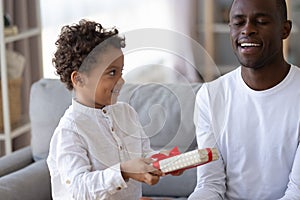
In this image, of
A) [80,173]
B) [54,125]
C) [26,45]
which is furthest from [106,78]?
[26,45]

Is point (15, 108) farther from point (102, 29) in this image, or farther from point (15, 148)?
point (102, 29)

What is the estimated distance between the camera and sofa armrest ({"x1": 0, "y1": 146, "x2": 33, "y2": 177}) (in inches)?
87.3

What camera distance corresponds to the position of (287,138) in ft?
5.59

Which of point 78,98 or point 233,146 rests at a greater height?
point 78,98

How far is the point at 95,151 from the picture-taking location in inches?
62.4

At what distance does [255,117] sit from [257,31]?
23cm

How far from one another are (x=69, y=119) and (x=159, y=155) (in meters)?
0.25

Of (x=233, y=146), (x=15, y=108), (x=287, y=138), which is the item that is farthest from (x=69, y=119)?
(x=15, y=108)

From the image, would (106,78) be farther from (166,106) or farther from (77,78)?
(166,106)

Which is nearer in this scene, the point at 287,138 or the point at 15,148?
the point at 287,138

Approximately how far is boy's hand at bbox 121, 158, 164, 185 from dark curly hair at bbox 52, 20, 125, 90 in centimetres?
26

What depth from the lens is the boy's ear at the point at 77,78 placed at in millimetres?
1595

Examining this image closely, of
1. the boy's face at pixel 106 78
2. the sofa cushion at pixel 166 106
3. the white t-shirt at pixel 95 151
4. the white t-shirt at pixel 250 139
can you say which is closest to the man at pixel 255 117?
the white t-shirt at pixel 250 139

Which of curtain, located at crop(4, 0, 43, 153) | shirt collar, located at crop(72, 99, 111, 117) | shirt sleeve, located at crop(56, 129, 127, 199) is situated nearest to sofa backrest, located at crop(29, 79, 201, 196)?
shirt collar, located at crop(72, 99, 111, 117)
